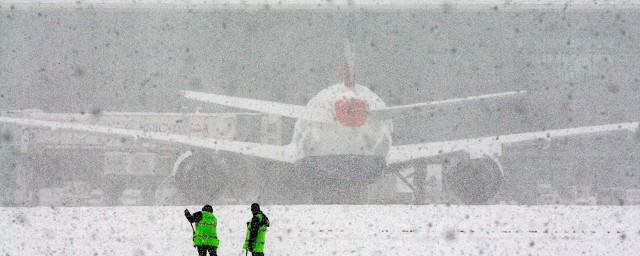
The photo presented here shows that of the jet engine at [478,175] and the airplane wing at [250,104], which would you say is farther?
the jet engine at [478,175]

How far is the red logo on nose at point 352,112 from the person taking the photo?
18.0 m

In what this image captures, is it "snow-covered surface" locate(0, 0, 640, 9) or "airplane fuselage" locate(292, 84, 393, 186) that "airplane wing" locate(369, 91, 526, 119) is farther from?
"snow-covered surface" locate(0, 0, 640, 9)

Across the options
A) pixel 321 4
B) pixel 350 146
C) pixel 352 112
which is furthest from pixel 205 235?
pixel 321 4

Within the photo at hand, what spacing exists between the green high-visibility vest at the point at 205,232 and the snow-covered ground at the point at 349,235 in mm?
1229

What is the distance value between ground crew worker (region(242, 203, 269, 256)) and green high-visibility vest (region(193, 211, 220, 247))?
1.03 feet

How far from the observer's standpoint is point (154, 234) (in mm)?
9914

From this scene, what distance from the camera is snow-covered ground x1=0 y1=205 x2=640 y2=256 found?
8.08m

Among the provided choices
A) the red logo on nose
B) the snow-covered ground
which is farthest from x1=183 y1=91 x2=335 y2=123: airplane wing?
the snow-covered ground

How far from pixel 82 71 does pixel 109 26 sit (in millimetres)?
2518

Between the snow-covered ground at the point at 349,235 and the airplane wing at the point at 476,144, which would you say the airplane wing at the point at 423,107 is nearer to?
the airplane wing at the point at 476,144

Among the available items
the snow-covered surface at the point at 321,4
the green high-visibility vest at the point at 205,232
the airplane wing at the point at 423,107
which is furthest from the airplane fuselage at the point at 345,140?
the snow-covered surface at the point at 321,4

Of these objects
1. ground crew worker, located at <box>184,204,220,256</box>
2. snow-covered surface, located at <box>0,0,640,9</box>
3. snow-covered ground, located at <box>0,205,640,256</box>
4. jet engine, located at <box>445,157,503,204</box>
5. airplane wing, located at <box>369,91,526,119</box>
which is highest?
snow-covered surface, located at <box>0,0,640,9</box>

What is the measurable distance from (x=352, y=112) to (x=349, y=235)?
837 cm

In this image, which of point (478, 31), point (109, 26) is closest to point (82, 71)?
point (109, 26)
